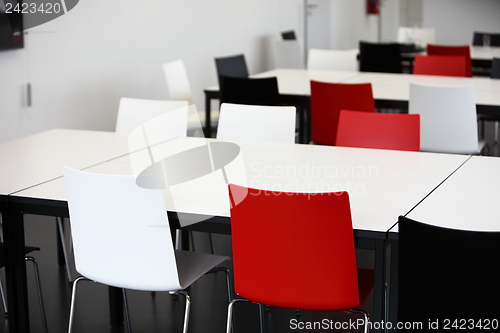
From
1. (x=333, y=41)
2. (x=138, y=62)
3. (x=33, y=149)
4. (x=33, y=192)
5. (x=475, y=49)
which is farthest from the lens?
(x=333, y=41)

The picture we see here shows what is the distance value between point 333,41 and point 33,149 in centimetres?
751

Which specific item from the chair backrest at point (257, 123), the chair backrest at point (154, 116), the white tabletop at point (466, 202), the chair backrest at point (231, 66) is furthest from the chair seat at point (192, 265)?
the chair backrest at point (231, 66)

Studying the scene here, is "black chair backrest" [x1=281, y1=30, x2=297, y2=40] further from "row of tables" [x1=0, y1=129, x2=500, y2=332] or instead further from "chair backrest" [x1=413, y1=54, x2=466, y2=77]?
"row of tables" [x1=0, y1=129, x2=500, y2=332]

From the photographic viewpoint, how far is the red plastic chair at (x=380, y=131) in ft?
9.66

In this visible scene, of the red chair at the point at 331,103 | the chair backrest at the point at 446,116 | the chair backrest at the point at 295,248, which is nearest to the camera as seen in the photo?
the chair backrest at the point at 295,248

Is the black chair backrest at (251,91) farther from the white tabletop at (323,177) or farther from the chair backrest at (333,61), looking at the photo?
the chair backrest at (333,61)

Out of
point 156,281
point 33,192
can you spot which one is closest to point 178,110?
point 33,192

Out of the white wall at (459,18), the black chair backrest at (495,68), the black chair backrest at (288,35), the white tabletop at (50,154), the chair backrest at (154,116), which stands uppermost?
the white wall at (459,18)

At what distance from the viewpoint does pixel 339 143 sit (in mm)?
3088

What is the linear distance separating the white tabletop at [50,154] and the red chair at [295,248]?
3.02ft

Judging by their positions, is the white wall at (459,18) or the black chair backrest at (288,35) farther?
the white wall at (459,18)

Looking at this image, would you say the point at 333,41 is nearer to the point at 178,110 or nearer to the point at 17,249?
the point at 178,110

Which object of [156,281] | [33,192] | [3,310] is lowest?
[3,310]

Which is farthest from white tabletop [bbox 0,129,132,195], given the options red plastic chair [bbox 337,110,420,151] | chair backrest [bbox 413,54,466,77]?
chair backrest [bbox 413,54,466,77]
